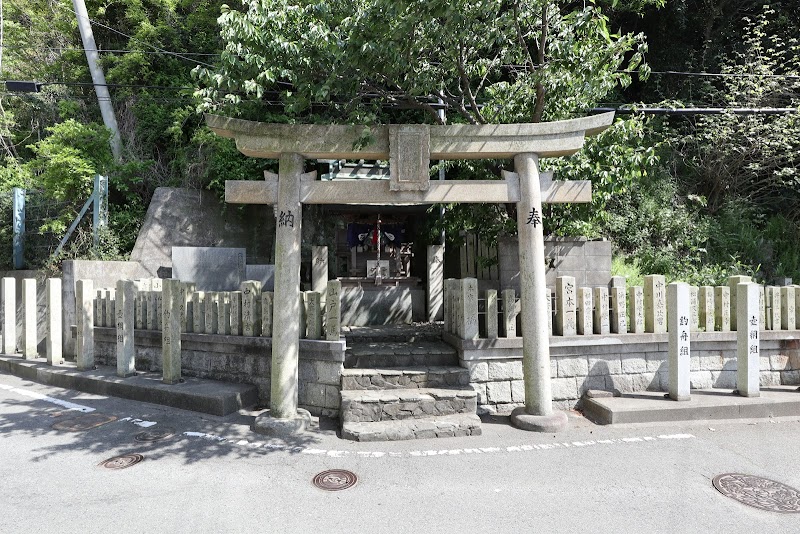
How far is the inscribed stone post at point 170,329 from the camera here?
24.9ft

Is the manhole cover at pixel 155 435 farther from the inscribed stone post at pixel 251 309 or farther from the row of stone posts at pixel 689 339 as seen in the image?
the row of stone posts at pixel 689 339

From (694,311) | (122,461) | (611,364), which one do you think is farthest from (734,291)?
(122,461)

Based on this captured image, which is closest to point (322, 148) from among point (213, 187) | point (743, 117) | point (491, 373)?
point (491, 373)

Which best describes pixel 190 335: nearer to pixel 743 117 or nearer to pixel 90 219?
pixel 90 219

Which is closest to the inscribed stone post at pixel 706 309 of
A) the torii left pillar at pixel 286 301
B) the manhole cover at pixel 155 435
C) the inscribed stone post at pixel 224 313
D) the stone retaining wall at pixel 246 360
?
the stone retaining wall at pixel 246 360

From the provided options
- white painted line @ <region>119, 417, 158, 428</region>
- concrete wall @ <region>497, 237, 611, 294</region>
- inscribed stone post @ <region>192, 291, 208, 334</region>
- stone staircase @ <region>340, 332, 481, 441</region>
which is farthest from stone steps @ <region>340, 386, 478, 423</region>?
inscribed stone post @ <region>192, 291, 208, 334</region>

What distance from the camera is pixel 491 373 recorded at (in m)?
7.12

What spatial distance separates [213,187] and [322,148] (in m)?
7.36

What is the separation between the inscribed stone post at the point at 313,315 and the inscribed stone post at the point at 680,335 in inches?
207

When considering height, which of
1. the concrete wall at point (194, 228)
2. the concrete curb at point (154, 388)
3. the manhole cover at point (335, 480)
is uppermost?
the concrete wall at point (194, 228)

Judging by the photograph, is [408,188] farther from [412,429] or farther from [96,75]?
[96,75]

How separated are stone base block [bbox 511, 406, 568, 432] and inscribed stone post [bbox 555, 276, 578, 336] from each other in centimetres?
137

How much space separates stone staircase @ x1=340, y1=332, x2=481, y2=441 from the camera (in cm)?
615

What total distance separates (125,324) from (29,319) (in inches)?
140
